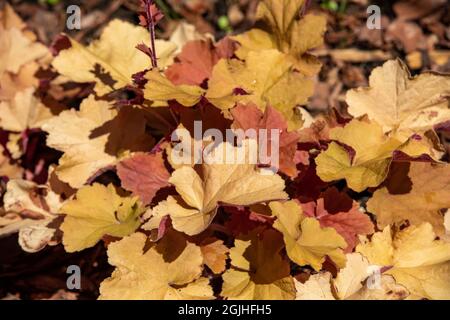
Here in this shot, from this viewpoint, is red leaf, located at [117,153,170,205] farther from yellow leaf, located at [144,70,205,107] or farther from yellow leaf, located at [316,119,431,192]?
yellow leaf, located at [316,119,431,192]

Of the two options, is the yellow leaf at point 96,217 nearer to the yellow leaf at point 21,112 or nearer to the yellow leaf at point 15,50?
the yellow leaf at point 21,112

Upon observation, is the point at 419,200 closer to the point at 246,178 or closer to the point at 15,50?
the point at 246,178

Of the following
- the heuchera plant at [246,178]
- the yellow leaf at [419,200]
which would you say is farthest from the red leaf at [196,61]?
the yellow leaf at [419,200]

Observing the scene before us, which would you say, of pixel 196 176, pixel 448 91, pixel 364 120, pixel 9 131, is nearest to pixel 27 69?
pixel 9 131

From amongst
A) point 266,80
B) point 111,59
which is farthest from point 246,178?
point 111,59
